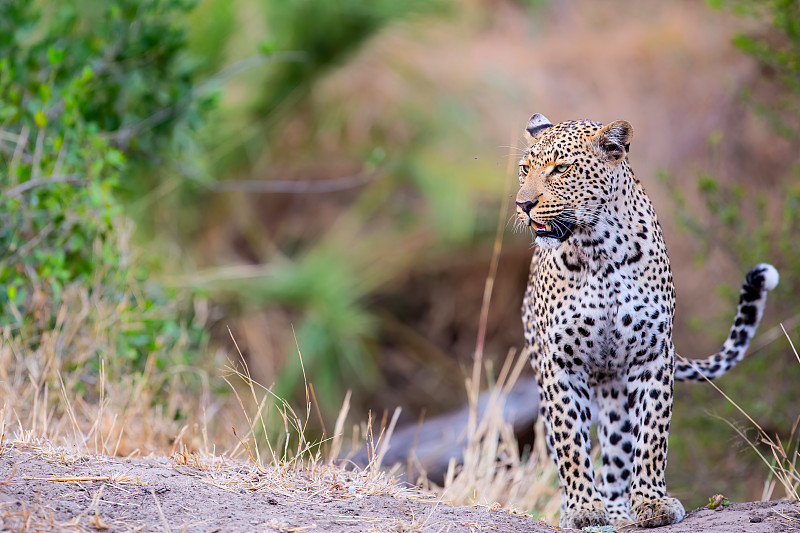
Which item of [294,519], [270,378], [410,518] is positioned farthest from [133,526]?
[270,378]

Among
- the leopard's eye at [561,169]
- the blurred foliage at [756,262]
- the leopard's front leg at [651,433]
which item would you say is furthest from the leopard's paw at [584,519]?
the blurred foliage at [756,262]

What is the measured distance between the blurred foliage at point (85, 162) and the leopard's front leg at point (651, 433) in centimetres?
350

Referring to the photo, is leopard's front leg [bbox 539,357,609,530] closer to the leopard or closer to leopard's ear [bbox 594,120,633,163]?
the leopard

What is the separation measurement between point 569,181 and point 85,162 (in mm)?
4146

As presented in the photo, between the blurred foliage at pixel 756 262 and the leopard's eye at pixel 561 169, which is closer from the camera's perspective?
the leopard's eye at pixel 561 169

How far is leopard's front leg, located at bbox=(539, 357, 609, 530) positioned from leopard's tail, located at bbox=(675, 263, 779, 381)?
81 cm

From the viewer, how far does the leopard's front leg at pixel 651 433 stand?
15.7ft

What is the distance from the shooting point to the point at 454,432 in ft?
31.2

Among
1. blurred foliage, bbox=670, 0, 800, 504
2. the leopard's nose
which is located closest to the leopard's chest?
the leopard's nose

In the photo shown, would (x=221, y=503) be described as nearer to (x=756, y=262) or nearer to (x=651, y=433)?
(x=651, y=433)

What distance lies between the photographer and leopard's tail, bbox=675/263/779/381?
17.6 feet

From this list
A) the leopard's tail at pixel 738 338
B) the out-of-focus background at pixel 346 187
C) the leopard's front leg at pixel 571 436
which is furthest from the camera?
the out-of-focus background at pixel 346 187

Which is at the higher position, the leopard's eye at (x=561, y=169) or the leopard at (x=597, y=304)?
the leopard's eye at (x=561, y=169)

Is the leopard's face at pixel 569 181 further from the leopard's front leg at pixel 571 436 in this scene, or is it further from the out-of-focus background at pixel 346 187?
the leopard's front leg at pixel 571 436
